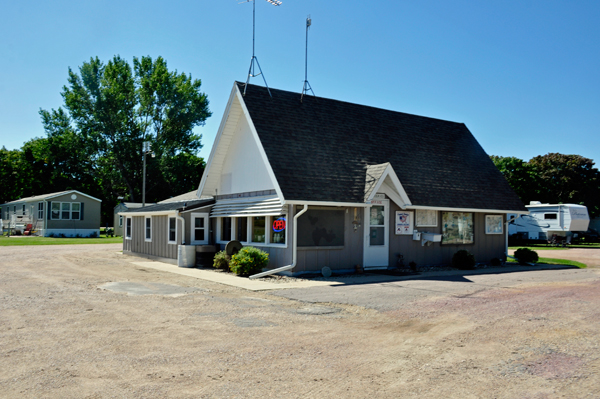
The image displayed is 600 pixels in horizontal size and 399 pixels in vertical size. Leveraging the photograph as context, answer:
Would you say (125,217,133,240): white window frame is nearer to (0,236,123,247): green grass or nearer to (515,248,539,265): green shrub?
(0,236,123,247): green grass

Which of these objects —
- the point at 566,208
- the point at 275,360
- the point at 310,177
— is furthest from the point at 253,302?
the point at 566,208

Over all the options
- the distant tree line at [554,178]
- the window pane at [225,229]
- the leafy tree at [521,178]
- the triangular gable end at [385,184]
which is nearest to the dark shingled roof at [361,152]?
the triangular gable end at [385,184]

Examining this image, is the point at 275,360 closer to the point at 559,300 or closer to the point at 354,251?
the point at 559,300

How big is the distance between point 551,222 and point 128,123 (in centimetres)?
4037

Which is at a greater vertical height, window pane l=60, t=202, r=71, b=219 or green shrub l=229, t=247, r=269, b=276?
window pane l=60, t=202, r=71, b=219

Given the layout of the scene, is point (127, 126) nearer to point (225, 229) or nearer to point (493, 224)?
point (225, 229)

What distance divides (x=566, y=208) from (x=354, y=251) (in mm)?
24427

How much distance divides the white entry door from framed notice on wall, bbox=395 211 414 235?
0.49 m

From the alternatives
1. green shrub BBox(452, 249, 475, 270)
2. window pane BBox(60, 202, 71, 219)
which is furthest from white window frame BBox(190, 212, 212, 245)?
window pane BBox(60, 202, 71, 219)

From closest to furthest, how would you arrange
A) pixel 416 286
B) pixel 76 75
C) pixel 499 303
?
pixel 499 303
pixel 416 286
pixel 76 75

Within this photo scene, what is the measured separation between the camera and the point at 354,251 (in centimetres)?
1681

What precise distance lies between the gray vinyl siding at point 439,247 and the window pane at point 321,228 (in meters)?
2.37

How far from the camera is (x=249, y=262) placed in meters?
15.8

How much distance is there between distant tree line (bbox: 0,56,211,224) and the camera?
51.2m
